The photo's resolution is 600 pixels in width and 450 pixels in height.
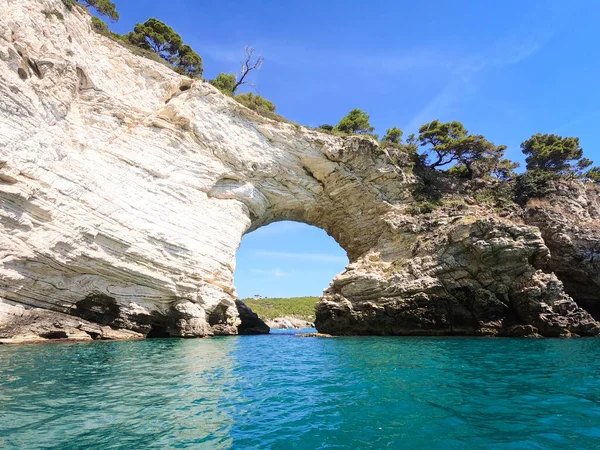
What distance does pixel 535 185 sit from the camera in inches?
1158

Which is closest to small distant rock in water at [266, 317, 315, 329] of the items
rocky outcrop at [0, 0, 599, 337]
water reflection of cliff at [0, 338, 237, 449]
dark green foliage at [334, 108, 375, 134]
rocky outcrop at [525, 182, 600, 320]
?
rocky outcrop at [0, 0, 599, 337]

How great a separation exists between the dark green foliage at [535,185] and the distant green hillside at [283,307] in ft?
170

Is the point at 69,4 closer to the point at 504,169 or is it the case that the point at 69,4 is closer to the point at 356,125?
the point at 356,125

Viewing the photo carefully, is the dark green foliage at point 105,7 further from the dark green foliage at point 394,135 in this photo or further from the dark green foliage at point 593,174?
the dark green foliage at point 593,174

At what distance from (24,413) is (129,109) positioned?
2149cm

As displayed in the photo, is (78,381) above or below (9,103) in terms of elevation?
below

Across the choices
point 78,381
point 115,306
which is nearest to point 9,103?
point 115,306

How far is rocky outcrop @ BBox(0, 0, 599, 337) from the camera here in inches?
658

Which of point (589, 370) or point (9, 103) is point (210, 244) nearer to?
point (9, 103)

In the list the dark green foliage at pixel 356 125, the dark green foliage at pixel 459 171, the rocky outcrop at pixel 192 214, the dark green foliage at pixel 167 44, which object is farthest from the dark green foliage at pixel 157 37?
the dark green foliage at pixel 459 171

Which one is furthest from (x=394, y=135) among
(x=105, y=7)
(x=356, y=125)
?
(x=105, y=7)

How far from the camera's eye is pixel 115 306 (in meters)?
18.7

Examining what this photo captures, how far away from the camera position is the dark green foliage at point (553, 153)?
3291cm

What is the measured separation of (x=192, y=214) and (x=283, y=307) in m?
68.7
